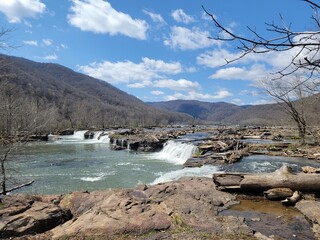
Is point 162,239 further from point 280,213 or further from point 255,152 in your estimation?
point 255,152

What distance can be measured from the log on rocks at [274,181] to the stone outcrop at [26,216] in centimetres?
606

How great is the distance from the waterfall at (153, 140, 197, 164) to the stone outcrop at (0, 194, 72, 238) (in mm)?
18173

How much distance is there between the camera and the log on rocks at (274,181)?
10.3 m

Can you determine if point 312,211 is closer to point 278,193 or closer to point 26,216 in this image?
point 278,193

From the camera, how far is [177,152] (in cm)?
2920

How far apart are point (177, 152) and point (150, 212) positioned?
21.2 metres

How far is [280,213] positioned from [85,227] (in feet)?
18.3

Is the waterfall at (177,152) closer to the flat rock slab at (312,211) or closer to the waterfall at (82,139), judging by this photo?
the flat rock slab at (312,211)

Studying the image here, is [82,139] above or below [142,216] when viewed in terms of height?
below

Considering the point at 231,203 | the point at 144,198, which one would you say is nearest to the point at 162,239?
the point at 144,198

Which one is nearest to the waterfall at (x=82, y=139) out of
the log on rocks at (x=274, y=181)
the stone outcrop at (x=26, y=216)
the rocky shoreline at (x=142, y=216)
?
the log on rocks at (x=274, y=181)

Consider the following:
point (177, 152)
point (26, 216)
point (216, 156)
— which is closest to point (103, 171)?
point (216, 156)

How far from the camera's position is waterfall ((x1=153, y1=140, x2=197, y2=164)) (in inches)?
1070

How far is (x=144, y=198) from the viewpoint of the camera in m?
9.61
